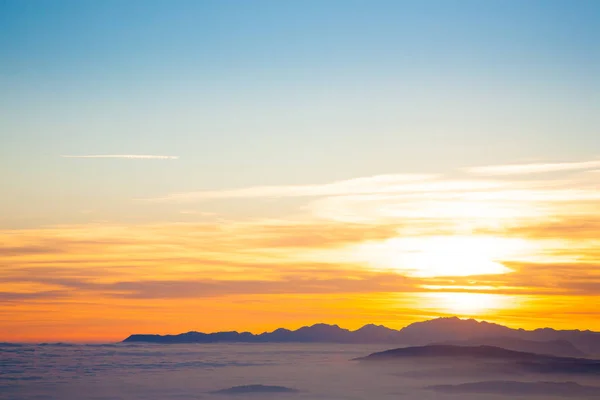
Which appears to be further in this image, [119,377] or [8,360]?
[8,360]

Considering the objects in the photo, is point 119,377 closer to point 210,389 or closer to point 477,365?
point 210,389

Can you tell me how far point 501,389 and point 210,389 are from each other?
205 ft

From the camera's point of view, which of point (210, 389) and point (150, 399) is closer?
point (150, 399)

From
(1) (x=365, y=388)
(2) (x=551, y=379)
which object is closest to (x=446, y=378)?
(2) (x=551, y=379)

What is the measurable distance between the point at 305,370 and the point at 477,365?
74964mm

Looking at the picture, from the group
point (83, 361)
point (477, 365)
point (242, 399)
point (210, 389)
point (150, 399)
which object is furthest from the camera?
point (477, 365)

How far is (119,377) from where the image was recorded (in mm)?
104000

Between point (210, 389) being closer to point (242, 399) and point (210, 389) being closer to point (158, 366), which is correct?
point (242, 399)

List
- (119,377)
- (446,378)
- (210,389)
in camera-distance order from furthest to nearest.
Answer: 1. (446,378)
2. (119,377)
3. (210,389)

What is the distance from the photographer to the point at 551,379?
156 m

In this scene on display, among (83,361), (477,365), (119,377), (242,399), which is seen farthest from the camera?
(477,365)

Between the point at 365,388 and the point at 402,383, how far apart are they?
24133 millimetres

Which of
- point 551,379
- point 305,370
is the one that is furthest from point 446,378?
point 305,370

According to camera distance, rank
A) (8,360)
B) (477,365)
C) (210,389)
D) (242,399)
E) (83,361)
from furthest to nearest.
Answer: (477,365), (83,361), (8,360), (210,389), (242,399)
